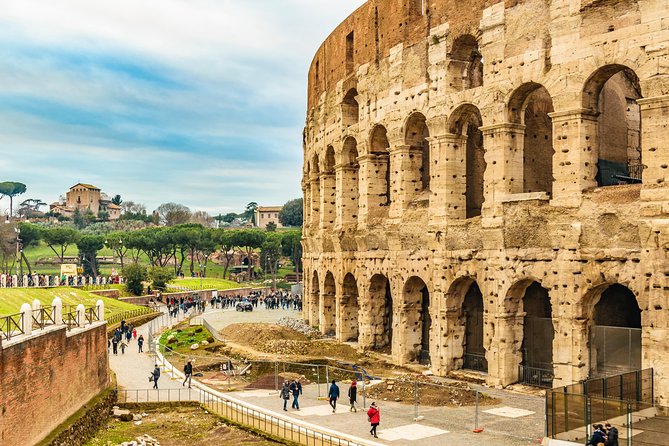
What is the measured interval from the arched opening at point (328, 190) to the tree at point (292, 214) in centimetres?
10004

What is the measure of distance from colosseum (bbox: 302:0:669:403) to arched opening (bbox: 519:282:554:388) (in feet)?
0.22

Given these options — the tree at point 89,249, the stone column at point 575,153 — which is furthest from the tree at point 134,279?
the stone column at point 575,153

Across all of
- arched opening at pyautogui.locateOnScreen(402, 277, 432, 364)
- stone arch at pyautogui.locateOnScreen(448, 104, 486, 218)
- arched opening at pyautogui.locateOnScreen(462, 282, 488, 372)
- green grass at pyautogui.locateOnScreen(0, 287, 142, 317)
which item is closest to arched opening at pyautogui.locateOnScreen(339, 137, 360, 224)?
arched opening at pyautogui.locateOnScreen(402, 277, 432, 364)

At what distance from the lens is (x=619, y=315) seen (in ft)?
76.4

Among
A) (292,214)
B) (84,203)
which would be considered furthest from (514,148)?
(84,203)

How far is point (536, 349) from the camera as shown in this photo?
81.5ft

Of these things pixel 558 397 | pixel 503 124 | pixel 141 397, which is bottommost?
pixel 141 397

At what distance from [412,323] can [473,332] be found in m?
2.77

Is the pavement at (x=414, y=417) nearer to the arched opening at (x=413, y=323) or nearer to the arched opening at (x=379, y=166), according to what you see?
the arched opening at (x=413, y=323)

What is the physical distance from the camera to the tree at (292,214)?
13850 centimetres

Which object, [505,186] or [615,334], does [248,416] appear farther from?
[505,186]

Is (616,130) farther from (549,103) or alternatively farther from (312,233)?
(312,233)

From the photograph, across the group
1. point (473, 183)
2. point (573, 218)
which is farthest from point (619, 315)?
point (473, 183)

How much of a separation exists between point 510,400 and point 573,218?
5.97 m
